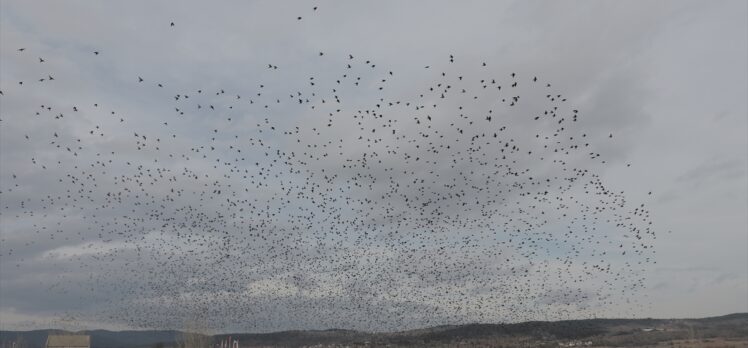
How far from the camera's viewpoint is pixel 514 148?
50.6m

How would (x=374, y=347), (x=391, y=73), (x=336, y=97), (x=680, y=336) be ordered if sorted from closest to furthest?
(x=391, y=73) → (x=336, y=97) → (x=680, y=336) → (x=374, y=347)

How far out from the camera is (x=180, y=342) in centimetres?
7256

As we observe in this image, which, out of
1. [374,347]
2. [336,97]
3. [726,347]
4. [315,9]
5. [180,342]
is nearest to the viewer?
[315,9]

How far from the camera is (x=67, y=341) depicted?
110 metres

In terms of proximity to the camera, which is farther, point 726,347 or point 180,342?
point 726,347

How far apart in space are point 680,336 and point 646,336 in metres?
9.33

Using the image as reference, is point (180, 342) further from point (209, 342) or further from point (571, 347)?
point (571, 347)

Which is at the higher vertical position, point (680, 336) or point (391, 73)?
point (391, 73)

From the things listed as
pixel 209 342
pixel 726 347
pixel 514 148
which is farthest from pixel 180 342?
pixel 726 347

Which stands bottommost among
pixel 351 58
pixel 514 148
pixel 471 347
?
pixel 471 347

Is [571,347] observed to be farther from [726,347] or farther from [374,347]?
[374,347]

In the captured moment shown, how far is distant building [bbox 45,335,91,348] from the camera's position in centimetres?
10744

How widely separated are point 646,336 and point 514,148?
490ft

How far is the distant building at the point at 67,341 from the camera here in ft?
352
